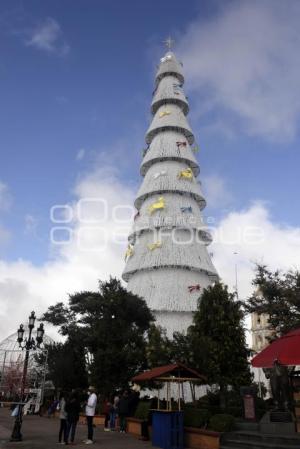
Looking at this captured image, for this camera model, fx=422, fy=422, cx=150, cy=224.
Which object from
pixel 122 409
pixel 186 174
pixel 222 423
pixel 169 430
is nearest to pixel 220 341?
pixel 122 409

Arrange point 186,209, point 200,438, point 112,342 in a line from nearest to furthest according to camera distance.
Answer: point 200,438 < point 112,342 < point 186,209

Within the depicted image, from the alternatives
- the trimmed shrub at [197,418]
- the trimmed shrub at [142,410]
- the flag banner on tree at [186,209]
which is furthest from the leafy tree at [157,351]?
the flag banner on tree at [186,209]

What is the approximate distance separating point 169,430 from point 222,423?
187cm

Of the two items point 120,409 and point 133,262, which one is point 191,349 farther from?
point 133,262

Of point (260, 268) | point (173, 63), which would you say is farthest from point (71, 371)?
point (173, 63)

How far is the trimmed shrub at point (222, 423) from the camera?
47.8 ft

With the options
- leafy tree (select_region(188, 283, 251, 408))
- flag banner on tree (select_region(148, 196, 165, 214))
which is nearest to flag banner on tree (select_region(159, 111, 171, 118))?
flag banner on tree (select_region(148, 196, 165, 214))

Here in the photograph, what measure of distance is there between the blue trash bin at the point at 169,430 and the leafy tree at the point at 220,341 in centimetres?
672

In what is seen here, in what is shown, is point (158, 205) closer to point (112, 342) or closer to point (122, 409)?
point (112, 342)

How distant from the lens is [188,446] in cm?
1526

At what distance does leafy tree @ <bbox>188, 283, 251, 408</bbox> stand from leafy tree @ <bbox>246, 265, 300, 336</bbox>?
221cm

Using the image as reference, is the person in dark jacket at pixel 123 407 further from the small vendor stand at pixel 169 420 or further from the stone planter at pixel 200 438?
the stone planter at pixel 200 438

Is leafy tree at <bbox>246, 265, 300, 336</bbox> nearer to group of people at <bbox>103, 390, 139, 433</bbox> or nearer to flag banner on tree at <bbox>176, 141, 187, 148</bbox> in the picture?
group of people at <bbox>103, 390, 139, 433</bbox>

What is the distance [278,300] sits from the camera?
25734 millimetres
